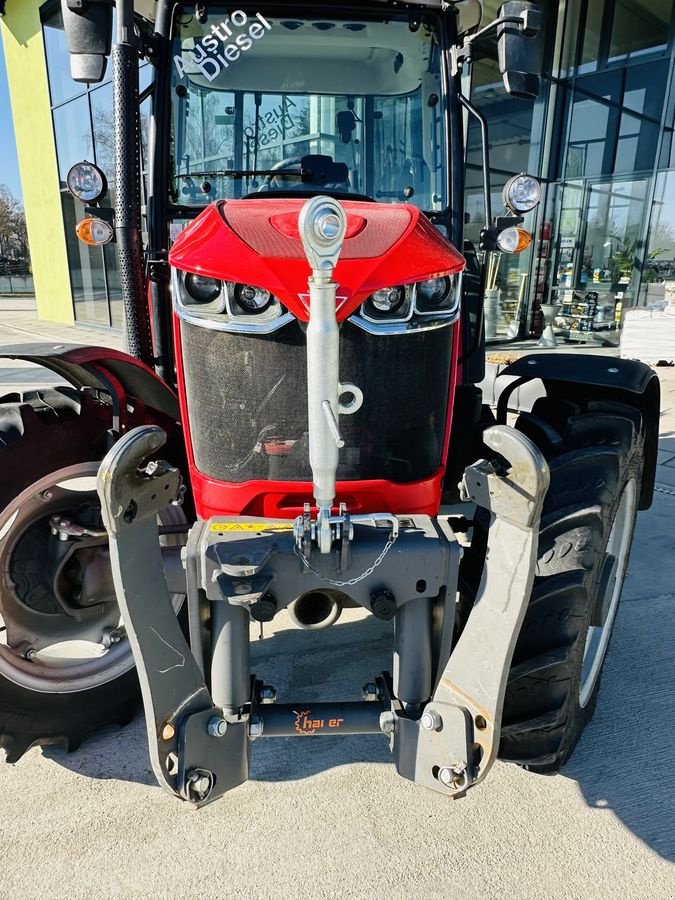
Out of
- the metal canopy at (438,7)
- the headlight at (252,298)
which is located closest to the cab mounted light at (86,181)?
the metal canopy at (438,7)

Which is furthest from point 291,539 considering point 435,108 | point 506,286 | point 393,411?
point 506,286

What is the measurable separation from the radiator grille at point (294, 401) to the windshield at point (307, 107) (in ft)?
3.39

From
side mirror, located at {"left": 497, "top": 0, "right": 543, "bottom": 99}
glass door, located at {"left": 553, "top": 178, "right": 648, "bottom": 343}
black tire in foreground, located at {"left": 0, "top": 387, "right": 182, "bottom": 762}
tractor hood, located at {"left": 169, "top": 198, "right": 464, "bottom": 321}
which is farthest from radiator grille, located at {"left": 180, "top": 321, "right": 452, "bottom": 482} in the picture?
glass door, located at {"left": 553, "top": 178, "right": 648, "bottom": 343}

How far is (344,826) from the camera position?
2.08 metres

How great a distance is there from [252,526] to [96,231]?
1.83 metres

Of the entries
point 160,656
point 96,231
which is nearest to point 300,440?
point 160,656

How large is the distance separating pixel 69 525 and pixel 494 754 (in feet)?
4.97

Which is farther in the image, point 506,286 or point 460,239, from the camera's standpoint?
point 506,286

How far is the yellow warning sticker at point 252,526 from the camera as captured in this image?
171 cm

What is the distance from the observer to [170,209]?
2.63 m

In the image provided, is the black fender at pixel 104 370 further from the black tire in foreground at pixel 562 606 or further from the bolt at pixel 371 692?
the black tire in foreground at pixel 562 606

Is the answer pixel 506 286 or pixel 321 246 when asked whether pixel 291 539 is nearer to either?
pixel 321 246

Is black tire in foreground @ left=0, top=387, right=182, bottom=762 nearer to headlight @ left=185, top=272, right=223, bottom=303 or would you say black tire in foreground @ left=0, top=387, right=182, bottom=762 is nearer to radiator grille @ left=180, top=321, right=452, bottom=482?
radiator grille @ left=180, top=321, right=452, bottom=482

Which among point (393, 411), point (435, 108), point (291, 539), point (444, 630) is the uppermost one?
point (435, 108)
